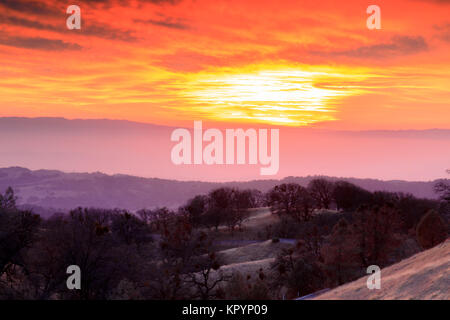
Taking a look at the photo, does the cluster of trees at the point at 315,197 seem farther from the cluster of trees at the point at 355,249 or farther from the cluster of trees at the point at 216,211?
the cluster of trees at the point at 355,249

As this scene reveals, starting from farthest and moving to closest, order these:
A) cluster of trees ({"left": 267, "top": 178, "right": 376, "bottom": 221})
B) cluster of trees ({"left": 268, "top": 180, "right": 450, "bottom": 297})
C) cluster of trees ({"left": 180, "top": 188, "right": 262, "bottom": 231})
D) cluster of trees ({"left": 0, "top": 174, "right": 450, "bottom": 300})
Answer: cluster of trees ({"left": 180, "top": 188, "right": 262, "bottom": 231}) → cluster of trees ({"left": 267, "top": 178, "right": 376, "bottom": 221}) → cluster of trees ({"left": 268, "top": 180, "right": 450, "bottom": 297}) → cluster of trees ({"left": 0, "top": 174, "right": 450, "bottom": 300})

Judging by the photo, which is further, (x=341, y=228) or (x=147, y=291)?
(x=341, y=228)

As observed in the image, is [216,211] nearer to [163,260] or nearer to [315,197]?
[315,197]

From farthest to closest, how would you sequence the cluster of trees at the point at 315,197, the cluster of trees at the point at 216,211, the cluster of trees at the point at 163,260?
the cluster of trees at the point at 216,211
the cluster of trees at the point at 315,197
the cluster of trees at the point at 163,260

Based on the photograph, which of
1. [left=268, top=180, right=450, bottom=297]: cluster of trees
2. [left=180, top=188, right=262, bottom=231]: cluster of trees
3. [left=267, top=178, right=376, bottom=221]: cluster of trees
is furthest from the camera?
[left=180, top=188, right=262, bottom=231]: cluster of trees

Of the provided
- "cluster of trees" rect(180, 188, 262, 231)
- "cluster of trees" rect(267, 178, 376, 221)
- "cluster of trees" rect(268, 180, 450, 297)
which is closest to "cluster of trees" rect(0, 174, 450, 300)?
"cluster of trees" rect(268, 180, 450, 297)

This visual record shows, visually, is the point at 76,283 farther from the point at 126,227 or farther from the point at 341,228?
the point at 126,227

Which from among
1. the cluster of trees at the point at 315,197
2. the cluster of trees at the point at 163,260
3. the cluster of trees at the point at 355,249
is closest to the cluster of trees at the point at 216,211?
the cluster of trees at the point at 315,197

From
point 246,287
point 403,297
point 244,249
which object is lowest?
point 244,249

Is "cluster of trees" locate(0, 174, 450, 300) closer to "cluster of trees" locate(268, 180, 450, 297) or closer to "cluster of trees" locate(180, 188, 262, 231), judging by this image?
"cluster of trees" locate(268, 180, 450, 297)

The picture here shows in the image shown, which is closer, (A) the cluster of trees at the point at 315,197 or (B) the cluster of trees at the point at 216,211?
(A) the cluster of trees at the point at 315,197
